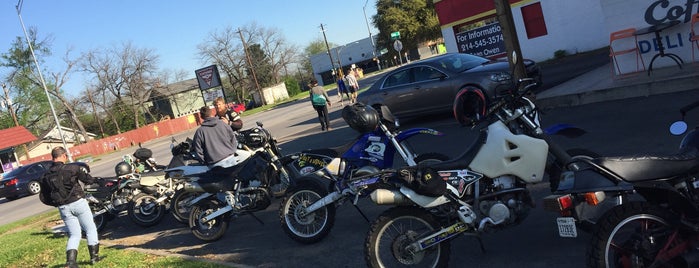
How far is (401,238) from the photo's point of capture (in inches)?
169

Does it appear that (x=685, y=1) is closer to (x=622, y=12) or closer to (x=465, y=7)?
(x=622, y=12)

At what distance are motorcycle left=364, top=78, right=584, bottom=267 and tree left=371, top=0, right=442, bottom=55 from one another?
5968cm

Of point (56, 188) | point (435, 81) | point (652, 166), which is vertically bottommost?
point (652, 166)

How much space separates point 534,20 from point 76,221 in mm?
19062

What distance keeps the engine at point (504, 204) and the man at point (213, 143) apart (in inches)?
170

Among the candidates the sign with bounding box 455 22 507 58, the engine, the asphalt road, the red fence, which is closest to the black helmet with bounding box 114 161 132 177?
the asphalt road

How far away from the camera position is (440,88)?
12.2 metres

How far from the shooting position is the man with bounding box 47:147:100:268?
7008mm

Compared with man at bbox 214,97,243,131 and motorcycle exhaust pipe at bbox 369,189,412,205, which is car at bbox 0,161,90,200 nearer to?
man at bbox 214,97,243,131

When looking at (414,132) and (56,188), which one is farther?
(56,188)

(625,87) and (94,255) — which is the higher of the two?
(94,255)

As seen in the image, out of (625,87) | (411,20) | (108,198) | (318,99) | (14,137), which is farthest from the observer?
(411,20)

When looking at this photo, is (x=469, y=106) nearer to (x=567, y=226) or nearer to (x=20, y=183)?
(x=567, y=226)

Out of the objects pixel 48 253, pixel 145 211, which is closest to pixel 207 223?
pixel 145 211
